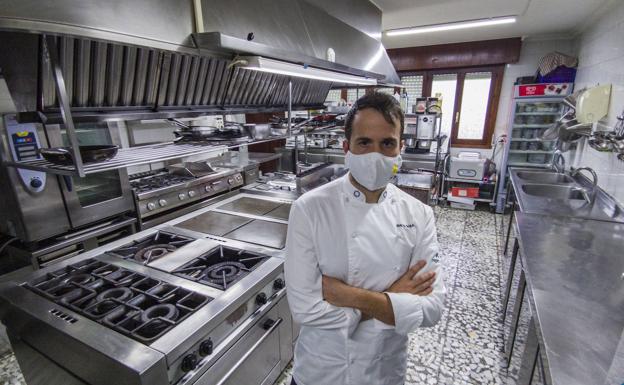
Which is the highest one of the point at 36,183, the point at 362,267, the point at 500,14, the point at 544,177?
the point at 500,14

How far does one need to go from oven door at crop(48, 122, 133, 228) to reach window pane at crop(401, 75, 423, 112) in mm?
4966

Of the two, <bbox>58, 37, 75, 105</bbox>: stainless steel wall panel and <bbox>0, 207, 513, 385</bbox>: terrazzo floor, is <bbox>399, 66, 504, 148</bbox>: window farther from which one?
<bbox>58, 37, 75, 105</bbox>: stainless steel wall panel

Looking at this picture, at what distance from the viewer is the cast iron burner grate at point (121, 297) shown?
120 cm

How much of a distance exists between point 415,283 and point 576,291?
0.86 meters

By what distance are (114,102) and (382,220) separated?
1550mm

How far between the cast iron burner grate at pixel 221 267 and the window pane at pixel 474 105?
5.15 m

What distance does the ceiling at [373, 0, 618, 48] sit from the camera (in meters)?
3.16

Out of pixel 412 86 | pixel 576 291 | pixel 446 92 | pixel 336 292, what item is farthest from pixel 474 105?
pixel 336 292

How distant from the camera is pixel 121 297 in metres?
1.34

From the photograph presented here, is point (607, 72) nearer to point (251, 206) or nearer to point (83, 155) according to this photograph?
point (251, 206)

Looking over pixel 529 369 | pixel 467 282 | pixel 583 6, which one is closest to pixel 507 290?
pixel 467 282

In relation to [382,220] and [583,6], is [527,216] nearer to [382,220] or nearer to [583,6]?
[382,220]

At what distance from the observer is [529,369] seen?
1.36 meters

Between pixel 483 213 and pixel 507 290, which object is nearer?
pixel 507 290
